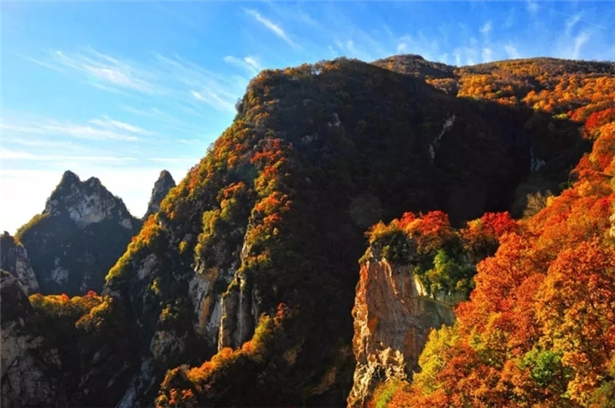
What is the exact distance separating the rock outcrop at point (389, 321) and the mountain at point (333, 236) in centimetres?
13

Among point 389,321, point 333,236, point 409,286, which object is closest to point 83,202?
point 333,236

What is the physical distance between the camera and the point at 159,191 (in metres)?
115

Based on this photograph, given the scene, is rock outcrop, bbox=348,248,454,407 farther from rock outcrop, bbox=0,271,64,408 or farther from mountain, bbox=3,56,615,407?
rock outcrop, bbox=0,271,64,408

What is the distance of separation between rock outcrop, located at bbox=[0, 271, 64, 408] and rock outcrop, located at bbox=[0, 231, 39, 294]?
38820 mm

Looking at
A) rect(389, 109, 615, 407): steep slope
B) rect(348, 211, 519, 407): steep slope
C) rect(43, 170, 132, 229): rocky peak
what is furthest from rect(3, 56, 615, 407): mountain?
rect(43, 170, 132, 229): rocky peak

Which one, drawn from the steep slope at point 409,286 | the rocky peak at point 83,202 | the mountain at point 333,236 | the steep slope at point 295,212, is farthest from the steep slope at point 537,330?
the rocky peak at point 83,202

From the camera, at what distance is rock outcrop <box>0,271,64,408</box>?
Result: 164ft

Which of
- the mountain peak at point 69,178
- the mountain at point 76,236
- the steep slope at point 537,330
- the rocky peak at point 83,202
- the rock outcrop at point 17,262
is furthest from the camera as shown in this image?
the mountain peak at point 69,178

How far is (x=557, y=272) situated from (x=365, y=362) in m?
17.6

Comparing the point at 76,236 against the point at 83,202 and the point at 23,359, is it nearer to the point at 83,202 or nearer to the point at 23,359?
the point at 83,202

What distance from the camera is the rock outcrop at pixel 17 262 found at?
286 feet

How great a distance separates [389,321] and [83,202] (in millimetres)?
91379

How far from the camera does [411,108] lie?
242 ft

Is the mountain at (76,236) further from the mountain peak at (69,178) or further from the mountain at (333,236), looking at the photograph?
the mountain at (333,236)
